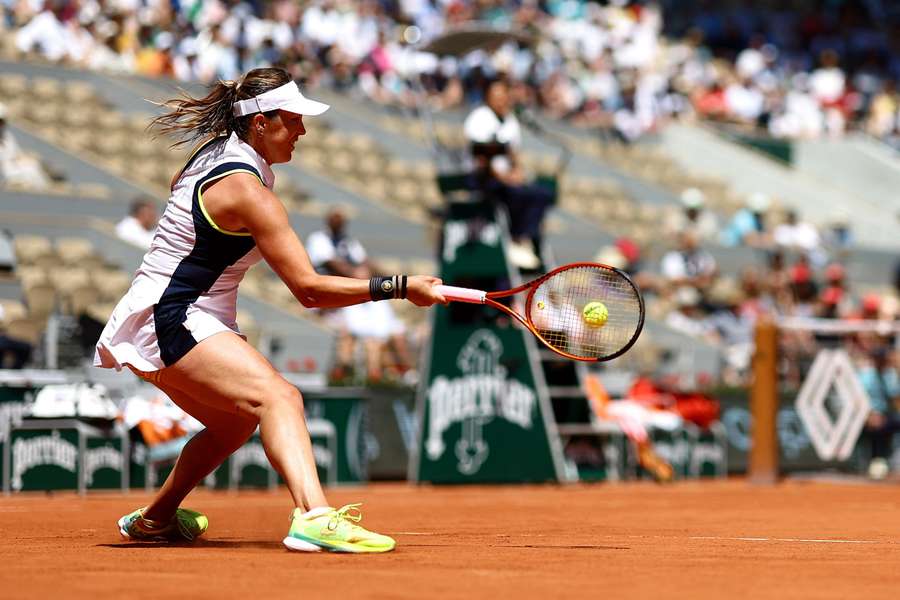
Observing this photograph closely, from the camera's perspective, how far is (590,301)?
7012 millimetres

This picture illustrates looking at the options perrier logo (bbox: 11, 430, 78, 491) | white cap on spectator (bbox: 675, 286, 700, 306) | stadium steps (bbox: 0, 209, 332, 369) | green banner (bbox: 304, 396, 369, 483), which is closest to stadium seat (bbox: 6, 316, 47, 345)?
perrier logo (bbox: 11, 430, 78, 491)

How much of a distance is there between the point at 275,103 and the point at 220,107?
0.31 meters

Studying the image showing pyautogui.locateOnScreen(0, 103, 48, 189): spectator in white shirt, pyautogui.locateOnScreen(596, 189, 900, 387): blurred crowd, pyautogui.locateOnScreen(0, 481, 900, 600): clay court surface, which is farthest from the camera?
pyautogui.locateOnScreen(596, 189, 900, 387): blurred crowd

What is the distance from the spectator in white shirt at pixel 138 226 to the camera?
651 inches

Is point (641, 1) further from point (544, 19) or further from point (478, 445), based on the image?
point (478, 445)

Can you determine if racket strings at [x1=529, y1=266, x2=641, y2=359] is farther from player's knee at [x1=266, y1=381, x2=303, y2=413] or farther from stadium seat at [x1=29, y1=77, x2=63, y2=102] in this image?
stadium seat at [x1=29, y1=77, x2=63, y2=102]

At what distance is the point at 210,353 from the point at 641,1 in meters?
26.1

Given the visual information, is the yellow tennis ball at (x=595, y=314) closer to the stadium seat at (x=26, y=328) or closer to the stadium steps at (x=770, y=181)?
the stadium seat at (x=26, y=328)

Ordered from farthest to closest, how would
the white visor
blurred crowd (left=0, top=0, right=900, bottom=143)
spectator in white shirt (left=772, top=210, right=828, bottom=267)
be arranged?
spectator in white shirt (left=772, top=210, right=828, bottom=267)
blurred crowd (left=0, top=0, right=900, bottom=143)
the white visor

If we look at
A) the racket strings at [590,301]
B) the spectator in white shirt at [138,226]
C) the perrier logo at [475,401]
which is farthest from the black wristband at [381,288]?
the spectator in white shirt at [138,226]

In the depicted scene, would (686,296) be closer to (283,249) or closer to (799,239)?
(799,239)

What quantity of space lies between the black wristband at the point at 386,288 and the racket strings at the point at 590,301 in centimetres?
71

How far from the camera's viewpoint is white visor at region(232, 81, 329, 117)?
6707mm

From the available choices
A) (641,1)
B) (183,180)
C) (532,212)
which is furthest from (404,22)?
(183,180)
